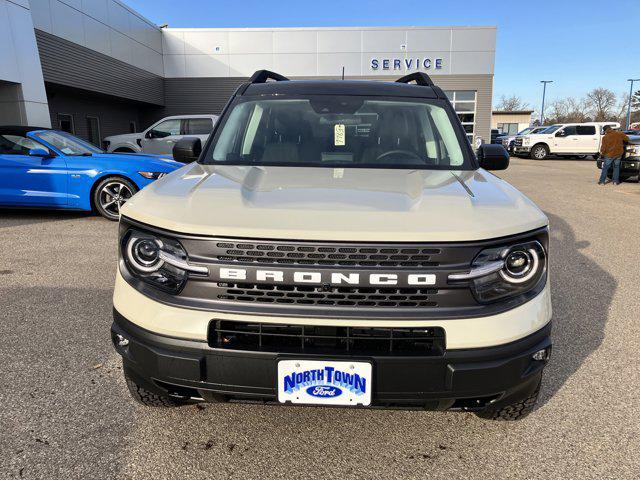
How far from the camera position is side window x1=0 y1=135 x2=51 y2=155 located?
753 centimetres

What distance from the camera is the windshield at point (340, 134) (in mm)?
3096

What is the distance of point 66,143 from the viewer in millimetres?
7867

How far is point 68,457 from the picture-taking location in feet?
7.38

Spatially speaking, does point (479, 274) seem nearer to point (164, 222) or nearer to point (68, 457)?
point (164, 222)

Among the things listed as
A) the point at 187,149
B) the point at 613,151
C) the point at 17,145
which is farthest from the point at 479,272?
the point at 613,151

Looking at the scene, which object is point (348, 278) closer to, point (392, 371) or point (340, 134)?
point (392, 371)

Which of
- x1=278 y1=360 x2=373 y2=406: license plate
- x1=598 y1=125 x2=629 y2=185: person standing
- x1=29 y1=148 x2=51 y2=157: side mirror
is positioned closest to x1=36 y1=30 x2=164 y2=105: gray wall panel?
x1=29 y1=148 x2=51 y2=157: side mirror

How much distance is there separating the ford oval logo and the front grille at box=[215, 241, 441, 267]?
1.56 ft

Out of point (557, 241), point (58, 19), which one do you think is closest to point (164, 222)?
point (557, 241)

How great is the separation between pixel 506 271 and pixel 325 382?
0.84m

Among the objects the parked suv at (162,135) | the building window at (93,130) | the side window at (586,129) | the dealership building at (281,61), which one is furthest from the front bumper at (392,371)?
the side window at (586,129)

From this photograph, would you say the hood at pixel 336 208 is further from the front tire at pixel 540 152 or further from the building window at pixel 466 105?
the front tire at pixel 540 152

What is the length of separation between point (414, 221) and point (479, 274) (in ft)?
1.05

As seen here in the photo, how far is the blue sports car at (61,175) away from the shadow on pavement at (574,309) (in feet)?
18.9
